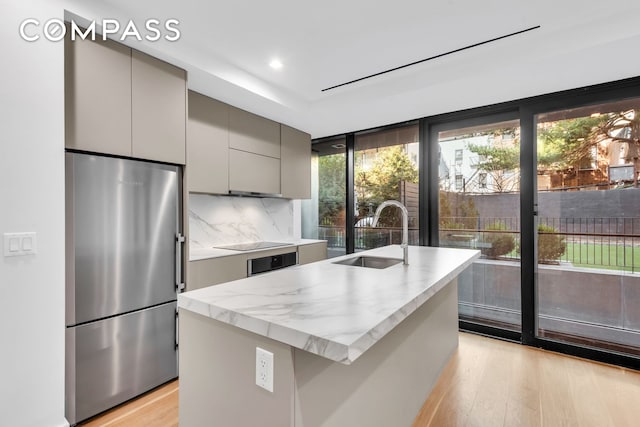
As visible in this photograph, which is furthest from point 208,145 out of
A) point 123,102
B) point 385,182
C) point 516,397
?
point 516,397

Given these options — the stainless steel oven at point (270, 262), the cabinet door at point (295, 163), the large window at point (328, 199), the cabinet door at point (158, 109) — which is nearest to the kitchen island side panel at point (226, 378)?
the cabinet door at point (158, 109)

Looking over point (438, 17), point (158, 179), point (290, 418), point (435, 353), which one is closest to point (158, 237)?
point (158, 179)

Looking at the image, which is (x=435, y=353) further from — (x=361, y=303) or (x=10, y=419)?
(x=10, y=419)

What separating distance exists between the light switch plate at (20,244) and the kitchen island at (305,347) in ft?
3.12

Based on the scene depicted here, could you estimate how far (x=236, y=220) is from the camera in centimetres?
358

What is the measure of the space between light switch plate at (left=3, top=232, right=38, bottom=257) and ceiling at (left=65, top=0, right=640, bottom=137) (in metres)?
1.22

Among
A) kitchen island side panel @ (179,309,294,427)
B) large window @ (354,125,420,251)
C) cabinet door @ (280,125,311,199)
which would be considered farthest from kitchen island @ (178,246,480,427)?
cabinet door @ (280,125,311,199)

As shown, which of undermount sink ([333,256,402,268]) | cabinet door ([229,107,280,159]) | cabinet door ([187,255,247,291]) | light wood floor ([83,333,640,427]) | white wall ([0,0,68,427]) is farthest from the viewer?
cabinet door ([229,107,280,159])

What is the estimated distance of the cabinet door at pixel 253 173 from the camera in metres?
3.07

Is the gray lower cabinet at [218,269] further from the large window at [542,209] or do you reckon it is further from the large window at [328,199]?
the large window at [542,209]

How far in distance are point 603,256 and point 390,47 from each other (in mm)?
2488

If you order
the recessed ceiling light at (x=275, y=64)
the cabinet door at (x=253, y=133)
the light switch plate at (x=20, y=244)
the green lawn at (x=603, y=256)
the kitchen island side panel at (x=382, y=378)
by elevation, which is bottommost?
the kitchen island side panel at (x=382, y=378)

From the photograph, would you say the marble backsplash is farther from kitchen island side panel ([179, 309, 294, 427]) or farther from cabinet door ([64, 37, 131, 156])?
kitchen island side panel ([179, 309, 294, 427])

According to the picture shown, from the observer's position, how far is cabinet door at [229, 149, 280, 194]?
307 cm
